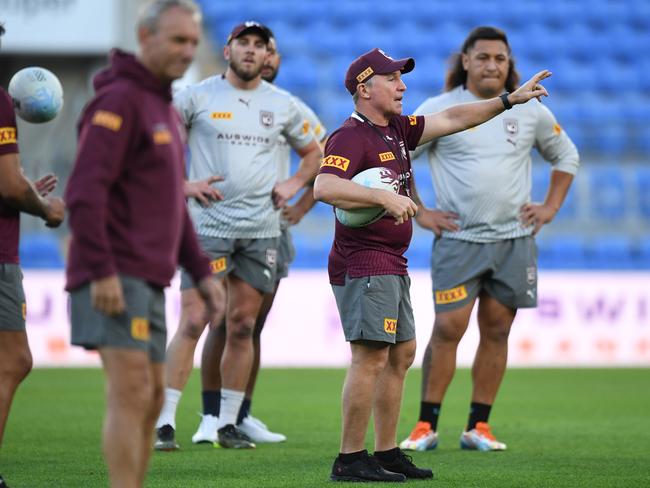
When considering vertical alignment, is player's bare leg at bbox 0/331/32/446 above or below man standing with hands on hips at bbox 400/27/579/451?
below

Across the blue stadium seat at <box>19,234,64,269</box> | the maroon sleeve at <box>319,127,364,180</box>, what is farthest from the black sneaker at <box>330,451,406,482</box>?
the blue stadium seat at <box>19,234,64,269</box>

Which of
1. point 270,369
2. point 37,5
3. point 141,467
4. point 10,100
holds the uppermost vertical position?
point 37,5

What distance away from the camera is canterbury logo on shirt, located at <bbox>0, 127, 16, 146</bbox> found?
513 cm

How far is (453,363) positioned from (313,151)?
1.65m

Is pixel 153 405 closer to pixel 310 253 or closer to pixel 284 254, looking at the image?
pixel 284 254

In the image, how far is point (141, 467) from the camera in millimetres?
4152

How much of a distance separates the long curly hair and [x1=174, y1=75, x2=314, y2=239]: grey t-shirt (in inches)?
47.8

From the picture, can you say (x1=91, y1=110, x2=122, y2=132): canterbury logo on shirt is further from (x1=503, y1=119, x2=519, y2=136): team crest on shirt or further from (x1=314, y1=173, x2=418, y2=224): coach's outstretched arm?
(x1=503, y1=119, x2=519, y2=136): team crest on shirt

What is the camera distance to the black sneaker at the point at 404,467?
576 centimetres

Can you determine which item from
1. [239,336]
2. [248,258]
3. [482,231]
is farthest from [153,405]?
[482,231]

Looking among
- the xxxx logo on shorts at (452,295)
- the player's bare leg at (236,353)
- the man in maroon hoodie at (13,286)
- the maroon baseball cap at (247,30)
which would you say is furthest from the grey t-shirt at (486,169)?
the man in maroon hoodie at (13,286)

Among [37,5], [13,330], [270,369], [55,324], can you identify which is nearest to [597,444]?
[13,330]

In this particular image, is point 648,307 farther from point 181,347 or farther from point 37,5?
point 37,5

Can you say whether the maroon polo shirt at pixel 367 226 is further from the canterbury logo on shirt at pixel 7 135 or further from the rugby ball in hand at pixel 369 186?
the canterbury logo on shirt at pixel 7 135
